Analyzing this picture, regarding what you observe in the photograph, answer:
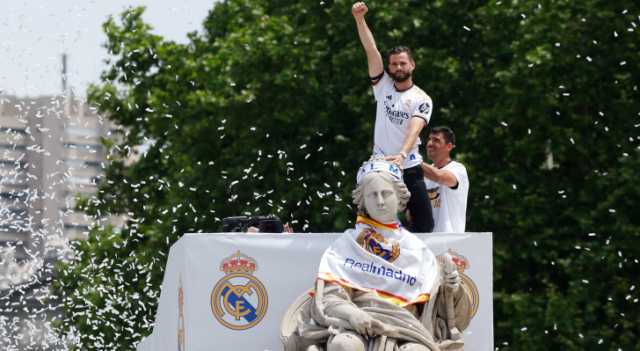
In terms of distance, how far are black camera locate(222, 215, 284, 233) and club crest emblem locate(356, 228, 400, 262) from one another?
5.58 feet

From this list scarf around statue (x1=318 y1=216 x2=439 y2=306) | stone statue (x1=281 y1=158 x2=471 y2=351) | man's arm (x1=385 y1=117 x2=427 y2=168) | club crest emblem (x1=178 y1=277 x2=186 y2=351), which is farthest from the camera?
man's arm (x1=385 y1=117 x2=427 y2=168)

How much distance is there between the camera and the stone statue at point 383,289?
12.1 meters

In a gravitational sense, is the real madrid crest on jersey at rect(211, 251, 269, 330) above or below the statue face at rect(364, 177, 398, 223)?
below

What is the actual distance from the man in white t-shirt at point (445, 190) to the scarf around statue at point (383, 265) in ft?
5.43

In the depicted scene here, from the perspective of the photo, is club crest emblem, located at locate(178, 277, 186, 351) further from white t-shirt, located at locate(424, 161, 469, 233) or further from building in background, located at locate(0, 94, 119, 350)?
building in background, located at locate(0, 94, 119, 350)

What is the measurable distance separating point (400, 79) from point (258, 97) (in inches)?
664

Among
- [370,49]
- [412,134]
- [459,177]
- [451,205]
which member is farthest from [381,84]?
[451,205]

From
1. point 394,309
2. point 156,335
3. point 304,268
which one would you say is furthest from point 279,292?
point 156,335

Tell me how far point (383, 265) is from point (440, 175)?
6.24 ft

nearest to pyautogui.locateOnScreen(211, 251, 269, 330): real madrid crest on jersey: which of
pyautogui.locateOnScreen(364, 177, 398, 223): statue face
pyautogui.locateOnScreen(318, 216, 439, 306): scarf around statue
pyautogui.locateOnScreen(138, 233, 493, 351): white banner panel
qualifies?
pyautogui.locateOnScreen(138, 233, 493, 351): white banner panel

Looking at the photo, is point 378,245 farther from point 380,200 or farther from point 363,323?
point 363,323

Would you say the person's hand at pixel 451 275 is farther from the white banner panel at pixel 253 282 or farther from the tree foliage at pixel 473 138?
the tree foliage at pixel 473 138

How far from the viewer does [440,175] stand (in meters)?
14.1

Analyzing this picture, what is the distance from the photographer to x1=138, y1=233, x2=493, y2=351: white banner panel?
1289 cm
